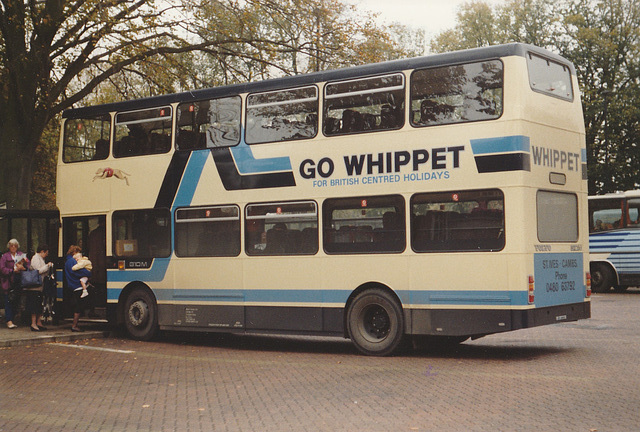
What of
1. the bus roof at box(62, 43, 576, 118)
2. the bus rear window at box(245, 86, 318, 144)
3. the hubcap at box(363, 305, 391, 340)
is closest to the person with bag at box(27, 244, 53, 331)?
the bus roof at box(62, 43, 576, 118)

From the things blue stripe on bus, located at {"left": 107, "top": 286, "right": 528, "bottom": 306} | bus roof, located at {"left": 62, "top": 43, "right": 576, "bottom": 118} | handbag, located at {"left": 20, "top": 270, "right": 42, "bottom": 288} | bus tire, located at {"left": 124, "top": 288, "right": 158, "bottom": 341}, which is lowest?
bus tire, located at {"left": 124, "top": 288, "right": 158, "bottom": 341}

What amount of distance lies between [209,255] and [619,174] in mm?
32396

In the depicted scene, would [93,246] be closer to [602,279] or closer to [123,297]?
[123,297]

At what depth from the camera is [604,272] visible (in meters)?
27.6

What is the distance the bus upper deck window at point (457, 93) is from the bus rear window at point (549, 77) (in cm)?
55

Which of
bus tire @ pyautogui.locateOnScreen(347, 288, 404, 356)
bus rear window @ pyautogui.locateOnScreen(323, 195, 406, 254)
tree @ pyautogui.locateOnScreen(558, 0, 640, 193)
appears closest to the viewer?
bus tire @ pyautogui.locateOnScreen(347, 288, 404, 356)

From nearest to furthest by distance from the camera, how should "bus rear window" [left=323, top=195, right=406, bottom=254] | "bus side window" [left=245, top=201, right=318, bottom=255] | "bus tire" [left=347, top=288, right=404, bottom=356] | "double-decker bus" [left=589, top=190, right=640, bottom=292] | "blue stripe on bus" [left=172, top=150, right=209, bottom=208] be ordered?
"bus tire" [left=347, top=288, right=404, bottom=356] < "bus rear window" [left=323, top=195, right=406, bottom=254] < "bus side window" [left=245, top=201, right=318, bottom=255] < "blue stripe on bus" [left=172, top=150, right=209, bottom=208] < "double-decker bus" [left=589, top=190, right=640, bottom=292]

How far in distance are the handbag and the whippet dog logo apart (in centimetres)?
221

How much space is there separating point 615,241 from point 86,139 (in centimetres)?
1776

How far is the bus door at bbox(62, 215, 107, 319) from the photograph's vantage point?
16.7 m

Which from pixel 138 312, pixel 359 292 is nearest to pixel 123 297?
pixel 138 312

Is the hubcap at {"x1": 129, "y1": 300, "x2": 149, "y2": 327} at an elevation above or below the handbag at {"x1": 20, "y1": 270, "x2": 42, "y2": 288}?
below

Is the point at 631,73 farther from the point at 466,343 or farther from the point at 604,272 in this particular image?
the point at 466,343

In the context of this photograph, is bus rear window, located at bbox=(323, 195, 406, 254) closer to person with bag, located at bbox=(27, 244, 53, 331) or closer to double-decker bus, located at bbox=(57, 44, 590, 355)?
double-decker bus, located at bbox=(57, 44, 590, 355)
